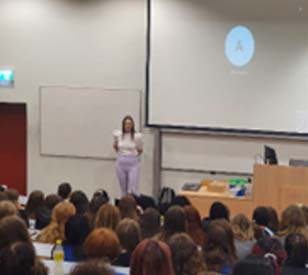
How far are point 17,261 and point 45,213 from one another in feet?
8.35

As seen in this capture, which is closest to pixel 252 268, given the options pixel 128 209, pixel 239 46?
pixel 128 209

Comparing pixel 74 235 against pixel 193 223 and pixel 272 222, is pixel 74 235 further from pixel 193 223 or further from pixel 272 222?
pixel 272 222

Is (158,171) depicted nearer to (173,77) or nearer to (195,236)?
(173,77)

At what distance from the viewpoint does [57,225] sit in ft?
16.6

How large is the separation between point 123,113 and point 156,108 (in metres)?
0.52

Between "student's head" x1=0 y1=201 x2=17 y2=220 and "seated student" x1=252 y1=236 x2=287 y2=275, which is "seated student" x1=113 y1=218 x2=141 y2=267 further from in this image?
"student's head" x1=0 y1=201 x2=17 y2=220

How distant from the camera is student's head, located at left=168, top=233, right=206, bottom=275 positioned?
3814 millimetres

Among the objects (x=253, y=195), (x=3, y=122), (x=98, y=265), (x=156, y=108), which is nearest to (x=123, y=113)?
(x=156, y=108)

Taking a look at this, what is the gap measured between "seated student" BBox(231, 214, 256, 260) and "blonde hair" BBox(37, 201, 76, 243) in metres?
1.29

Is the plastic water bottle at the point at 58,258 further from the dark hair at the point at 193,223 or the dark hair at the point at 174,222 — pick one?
the dark hair at the point at 193,223

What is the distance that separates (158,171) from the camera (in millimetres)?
9016

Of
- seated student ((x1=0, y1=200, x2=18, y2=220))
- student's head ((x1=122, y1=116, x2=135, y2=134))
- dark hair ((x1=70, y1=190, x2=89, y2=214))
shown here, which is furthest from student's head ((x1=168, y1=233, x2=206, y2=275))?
student's head ((x1=122, y1=116, x2=135, y2=134))

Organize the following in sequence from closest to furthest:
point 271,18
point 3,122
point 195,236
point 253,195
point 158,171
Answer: point 195,236 → point 253,195 → point 271,18 → point 158,171 → point 3,122

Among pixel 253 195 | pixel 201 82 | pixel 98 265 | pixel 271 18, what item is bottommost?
pixel 253 195
